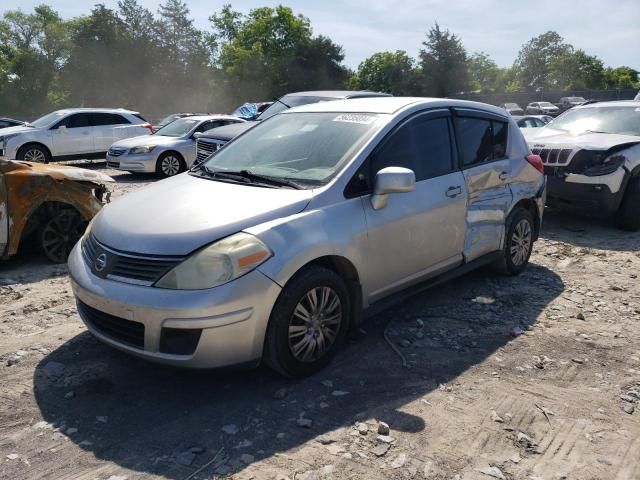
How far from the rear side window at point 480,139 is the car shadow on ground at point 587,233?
8.86 feet

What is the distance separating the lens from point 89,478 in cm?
264

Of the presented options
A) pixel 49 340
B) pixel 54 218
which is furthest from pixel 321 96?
pixel 49 340

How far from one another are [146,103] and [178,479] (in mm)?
63426

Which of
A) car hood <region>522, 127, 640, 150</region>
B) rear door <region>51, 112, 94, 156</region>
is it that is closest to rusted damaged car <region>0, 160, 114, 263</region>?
car hood <region>522, 127, 640, 150</region>

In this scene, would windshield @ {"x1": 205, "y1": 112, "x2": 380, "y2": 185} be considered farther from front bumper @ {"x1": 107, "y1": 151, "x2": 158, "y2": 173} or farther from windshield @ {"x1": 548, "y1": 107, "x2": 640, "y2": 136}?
front bumper @ {"x1": 107, "y1": 151, "x2": 158, "y2": 173}

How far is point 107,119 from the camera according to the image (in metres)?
15.7

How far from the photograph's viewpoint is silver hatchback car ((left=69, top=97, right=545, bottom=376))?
10.1ft

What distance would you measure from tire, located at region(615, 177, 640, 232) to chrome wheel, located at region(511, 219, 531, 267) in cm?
298

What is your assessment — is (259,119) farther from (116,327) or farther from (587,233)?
(116,327)

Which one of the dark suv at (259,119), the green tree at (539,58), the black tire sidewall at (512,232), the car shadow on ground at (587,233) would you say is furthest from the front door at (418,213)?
the green tree at (539,58)

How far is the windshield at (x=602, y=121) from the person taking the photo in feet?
27.9

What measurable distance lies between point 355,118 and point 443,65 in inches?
2299

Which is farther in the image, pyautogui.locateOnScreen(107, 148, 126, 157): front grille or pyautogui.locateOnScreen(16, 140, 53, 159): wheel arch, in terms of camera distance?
pyautogui.locateOnScreen(16, 140, 53, 159): wheel arch

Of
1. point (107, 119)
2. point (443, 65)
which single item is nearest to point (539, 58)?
point (443, 65)
